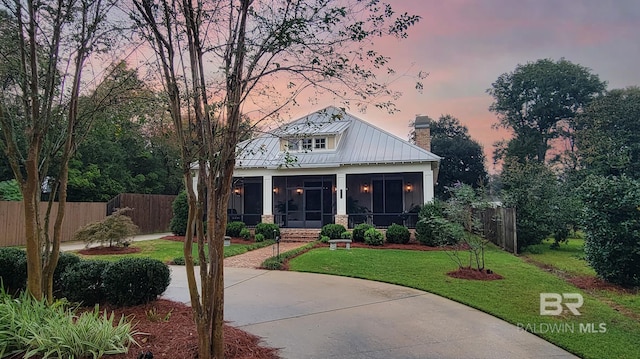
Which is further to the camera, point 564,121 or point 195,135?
point 564,121

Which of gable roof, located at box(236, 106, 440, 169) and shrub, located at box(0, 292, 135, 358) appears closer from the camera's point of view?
shrub, located at box(0, 292, 135, 358)

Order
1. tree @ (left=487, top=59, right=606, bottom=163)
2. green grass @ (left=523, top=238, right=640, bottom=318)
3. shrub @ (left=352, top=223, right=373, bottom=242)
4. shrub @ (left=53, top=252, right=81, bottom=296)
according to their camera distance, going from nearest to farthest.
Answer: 1. shrub @ (left=53, top=252, right=81, bottom=296)
2. green grass @ (left=523, top=238, right=640, bottom=318)
3. shrub @ (left=352, top=223, right=373, bottom=242)
4. tree @ (left=487, top=59, right=606, bottom=163)

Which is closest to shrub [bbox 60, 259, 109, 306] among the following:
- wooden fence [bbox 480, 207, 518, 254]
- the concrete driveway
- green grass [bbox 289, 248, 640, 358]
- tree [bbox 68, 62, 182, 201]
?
the concrete driveway

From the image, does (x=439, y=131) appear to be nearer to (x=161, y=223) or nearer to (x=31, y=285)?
(x=161, y=223)

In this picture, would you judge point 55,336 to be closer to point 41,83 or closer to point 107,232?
point 41,83

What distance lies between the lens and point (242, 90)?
3307 mm

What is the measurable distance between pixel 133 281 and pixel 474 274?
6639mm

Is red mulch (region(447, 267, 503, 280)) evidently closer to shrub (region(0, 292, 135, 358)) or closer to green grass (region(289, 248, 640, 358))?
green grass (region(289, 248, 640, 358))

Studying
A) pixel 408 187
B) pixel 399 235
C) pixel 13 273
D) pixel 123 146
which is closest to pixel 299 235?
pixel 399 235

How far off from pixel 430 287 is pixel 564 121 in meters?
32.4

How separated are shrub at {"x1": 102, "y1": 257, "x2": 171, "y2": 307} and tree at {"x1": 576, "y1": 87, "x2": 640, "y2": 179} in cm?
2534

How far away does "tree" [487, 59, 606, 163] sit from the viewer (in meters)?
30.4

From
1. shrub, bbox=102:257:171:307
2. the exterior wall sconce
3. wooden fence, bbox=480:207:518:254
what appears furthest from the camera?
the exterior wall sconce

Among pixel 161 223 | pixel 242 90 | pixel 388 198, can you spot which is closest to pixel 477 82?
pixel 388 198
